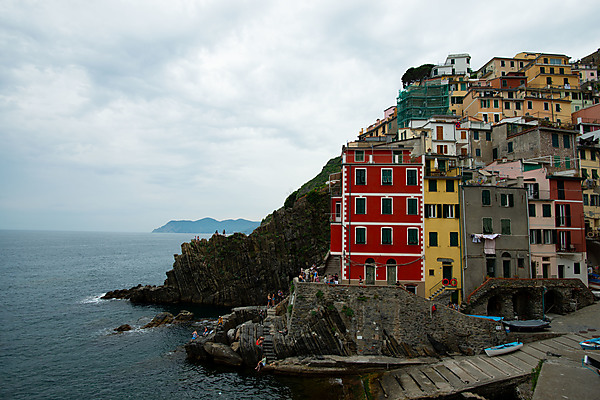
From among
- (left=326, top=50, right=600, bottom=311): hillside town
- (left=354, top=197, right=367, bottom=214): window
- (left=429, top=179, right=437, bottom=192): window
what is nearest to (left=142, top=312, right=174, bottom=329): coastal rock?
(left=326, top=50, right=600, bottom=311): hillside town

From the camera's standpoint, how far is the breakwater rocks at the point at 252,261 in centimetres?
5962

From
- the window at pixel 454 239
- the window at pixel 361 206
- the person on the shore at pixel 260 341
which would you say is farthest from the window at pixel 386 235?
the person on the shore at pixel 260 341

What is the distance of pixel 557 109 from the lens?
63.6m

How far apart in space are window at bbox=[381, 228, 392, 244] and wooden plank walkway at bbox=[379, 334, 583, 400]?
1110 cm

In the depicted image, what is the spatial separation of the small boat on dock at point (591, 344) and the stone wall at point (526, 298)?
716cm

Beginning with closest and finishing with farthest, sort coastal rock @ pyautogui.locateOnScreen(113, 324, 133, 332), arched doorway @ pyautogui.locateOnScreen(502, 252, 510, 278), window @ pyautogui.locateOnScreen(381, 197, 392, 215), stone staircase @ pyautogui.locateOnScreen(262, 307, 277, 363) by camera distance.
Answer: stone staircase @ pyautogui.locateOnScreen(262, 307, 277, 363)
window @ pyautogui.locateOnScreen(381, 197, 392, 215)
arched doorway @ pyautogui.locateOnScreen(502, 252, 510, 278)
coastal rock @ pyautogui.locateOnScreen(113, 324, 133, 332)

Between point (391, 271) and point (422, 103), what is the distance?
133 ft

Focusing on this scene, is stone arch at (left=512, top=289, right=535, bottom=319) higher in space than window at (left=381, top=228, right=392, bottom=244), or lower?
lower

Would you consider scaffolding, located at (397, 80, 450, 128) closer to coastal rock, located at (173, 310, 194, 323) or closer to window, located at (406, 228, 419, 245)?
window, located at (406, 228, 419, 245)

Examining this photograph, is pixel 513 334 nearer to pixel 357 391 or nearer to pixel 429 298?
pixel 429 298

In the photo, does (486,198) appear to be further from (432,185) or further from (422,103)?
(422,103)

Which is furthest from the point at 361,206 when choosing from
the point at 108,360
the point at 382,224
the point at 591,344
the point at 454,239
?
the point at 108,360

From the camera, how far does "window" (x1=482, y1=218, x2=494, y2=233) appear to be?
35.1 metres

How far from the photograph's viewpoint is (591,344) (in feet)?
84.1
